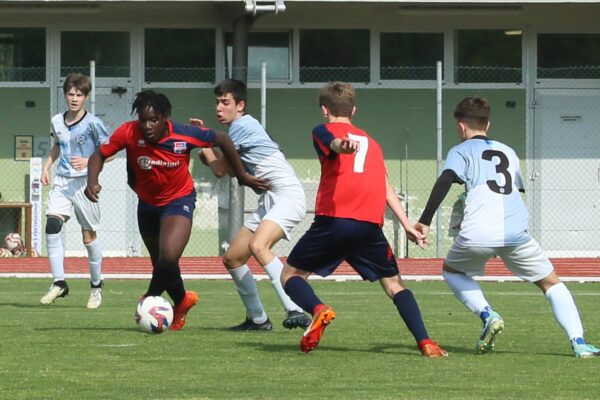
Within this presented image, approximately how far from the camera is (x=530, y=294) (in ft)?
53.5

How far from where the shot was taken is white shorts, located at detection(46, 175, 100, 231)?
1351cm

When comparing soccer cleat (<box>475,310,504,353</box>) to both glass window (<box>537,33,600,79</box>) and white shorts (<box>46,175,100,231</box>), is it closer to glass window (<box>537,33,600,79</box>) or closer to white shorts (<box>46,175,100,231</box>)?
white shorts (<box>46,175,100,231</box>)

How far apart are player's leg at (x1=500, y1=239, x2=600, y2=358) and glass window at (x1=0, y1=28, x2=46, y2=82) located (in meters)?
16.6

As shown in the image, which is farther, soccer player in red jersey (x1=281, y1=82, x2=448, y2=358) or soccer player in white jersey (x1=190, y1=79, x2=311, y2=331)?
soccer player in white jersey (x1=190, y1=79, x2=311, y2=331)

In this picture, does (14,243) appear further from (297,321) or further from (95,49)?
(297,321)

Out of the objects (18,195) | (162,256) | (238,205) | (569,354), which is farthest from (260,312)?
(18,195)

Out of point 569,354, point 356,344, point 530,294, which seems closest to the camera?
point 569,354

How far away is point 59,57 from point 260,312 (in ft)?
47.3

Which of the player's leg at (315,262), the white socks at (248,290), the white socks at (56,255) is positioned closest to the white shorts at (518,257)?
the player's leg at (315,262)

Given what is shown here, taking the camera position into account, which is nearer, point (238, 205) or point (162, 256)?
point (162, 256)

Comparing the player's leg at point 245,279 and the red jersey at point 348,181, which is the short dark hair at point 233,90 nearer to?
the player's leg at point 245,279

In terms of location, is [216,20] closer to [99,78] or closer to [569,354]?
[99,78]

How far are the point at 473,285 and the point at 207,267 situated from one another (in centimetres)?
1253

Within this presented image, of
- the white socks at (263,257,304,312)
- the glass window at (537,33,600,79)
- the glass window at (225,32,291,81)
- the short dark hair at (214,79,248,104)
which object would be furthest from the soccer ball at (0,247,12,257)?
the white socks at (263,257,304,312)
